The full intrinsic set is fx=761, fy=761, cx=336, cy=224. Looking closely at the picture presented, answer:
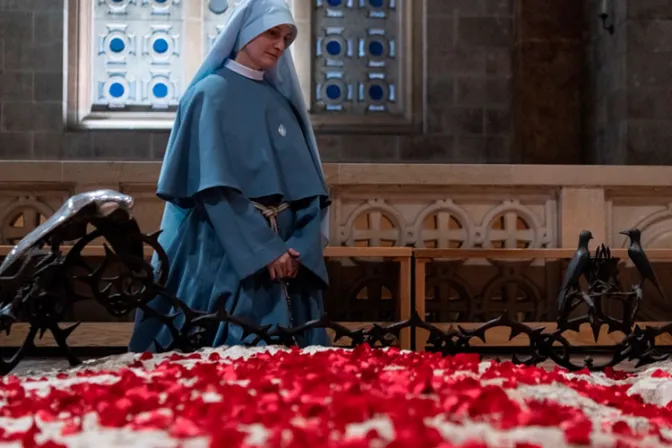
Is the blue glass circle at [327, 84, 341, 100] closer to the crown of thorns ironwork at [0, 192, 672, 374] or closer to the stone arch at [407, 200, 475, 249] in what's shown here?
the stone arch at [407, 200, 475, 249]

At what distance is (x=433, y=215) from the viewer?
14.6 ft

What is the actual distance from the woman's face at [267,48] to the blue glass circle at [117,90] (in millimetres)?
3929

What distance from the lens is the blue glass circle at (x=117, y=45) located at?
660 centimetres

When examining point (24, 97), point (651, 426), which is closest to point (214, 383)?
point (651, 426)

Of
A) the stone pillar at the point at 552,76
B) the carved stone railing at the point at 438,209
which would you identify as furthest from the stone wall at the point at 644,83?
the carved stone railing at the point at 438,209

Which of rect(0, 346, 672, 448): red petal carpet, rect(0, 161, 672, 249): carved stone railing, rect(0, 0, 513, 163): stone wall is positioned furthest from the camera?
rect(0, 0, 513, 163): stone wall

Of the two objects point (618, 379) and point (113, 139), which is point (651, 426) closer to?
point (618, 379)

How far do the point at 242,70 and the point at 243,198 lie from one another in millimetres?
535

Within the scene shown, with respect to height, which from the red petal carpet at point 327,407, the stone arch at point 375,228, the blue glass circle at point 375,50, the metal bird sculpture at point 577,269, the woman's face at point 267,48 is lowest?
the red petal carpet at point 327,407

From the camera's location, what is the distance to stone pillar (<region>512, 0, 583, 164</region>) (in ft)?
22.5

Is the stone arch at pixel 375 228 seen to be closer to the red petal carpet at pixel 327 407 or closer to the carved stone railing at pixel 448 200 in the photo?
the carved stone railing at pixel 448 200

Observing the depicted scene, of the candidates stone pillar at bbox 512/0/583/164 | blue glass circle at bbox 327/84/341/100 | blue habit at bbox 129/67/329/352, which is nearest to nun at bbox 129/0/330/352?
blue habit at bbox 129/67/329/352

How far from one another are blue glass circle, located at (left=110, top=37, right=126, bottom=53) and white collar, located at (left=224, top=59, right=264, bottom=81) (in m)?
4.00

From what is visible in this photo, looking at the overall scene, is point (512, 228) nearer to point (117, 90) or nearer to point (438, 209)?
point (438, 209)
